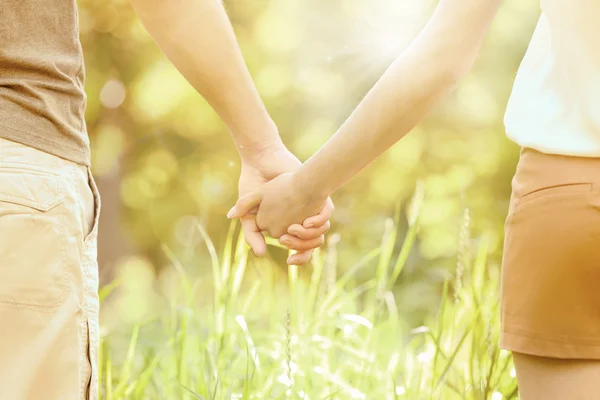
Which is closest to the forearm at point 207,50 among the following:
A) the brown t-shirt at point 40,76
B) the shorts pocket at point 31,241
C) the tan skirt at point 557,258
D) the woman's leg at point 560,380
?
the brown t-shirt at point 40,76

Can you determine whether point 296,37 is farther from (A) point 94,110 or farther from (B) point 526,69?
(B) point 526,69

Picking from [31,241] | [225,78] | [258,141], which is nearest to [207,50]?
[225,78]

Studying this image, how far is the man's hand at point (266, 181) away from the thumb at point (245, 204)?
2 cm

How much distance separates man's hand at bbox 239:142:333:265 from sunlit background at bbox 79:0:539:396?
144cm

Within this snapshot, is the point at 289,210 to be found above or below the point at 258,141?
below

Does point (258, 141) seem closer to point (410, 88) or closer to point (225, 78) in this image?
point (225, 78)

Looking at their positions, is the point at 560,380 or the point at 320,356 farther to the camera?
the point at 320,356

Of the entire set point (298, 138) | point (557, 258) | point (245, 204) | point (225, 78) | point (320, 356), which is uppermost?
point (225, 78)

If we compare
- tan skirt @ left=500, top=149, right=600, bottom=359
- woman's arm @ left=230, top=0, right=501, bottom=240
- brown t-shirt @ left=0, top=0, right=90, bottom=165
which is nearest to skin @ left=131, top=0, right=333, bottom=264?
woman's arm @ left=230, top=0, right=501, bottom=240

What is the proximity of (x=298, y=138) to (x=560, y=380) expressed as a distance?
91.5 inches

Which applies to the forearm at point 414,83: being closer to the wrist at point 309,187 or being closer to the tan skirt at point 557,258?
the wrist at point 309,187

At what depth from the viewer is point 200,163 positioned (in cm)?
341

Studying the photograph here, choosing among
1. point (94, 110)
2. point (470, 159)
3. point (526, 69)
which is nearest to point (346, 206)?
point (470, 159)

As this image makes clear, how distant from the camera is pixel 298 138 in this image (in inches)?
133
